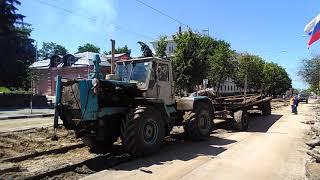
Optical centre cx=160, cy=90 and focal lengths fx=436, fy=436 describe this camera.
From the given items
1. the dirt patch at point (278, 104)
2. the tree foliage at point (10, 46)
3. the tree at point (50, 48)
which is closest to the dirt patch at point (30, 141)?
the dirt patch at point (278, 104)

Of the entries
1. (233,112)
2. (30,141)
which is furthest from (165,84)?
(233,112)

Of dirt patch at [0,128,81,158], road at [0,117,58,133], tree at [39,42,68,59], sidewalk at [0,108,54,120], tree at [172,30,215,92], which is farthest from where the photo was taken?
tree at [39,42,68,59]

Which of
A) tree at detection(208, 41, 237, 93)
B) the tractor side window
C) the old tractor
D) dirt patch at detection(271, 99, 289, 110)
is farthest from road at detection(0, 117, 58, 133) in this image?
tree at detection(208, 41, 237, 93)

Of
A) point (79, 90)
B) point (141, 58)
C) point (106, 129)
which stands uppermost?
point (141, 58)

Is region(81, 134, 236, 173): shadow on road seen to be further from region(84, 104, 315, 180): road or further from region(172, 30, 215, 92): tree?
region(172, 30, 215, 92): tree

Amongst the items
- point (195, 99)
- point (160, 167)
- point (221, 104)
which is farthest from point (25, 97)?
point (160, 167)

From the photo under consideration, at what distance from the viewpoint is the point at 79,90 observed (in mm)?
11500

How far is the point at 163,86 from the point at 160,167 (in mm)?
3698

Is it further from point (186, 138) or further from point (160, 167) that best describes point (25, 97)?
point (160, 167)

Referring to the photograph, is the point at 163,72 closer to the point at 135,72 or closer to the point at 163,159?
the point at 135,72

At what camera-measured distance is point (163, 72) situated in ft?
45.3

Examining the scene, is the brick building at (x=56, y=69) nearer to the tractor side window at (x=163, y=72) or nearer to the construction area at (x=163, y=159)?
the construction area at (x=163, y=159)

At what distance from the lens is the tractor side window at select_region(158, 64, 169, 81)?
13.6 m

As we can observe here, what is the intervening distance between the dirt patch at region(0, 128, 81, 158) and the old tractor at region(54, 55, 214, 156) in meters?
1.35
